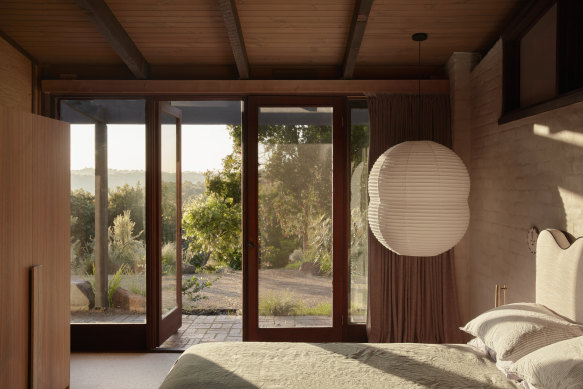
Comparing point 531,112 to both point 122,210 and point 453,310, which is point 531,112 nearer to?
point 453,310

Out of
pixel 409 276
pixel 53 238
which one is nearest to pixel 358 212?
pixel 409 276

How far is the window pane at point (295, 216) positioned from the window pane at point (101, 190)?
113 centimetres

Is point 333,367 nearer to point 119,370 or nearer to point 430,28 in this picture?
point 119,370

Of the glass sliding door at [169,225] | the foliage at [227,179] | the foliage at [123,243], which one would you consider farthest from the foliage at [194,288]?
the foliage at [123,243]

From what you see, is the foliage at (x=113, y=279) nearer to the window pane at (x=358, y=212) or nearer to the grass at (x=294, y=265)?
the grass at (x=294, y=265)

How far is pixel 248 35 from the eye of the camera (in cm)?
356

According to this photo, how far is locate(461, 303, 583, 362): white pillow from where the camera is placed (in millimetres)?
1838

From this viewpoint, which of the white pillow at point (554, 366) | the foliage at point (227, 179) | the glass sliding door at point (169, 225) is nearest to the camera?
the white pillow at point (554, 366)

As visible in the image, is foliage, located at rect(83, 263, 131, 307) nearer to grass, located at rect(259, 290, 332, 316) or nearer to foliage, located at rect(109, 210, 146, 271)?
foliage, located at rect(109, 210, 146, 271)

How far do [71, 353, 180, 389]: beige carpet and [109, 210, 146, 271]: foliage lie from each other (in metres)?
0.79

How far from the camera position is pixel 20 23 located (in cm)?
343

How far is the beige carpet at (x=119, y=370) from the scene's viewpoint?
128 inches

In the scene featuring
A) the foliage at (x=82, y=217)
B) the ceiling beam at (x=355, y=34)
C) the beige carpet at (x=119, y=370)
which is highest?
the ceiling beam at (x=355, y=34)

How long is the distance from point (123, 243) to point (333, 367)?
2.73 metres
